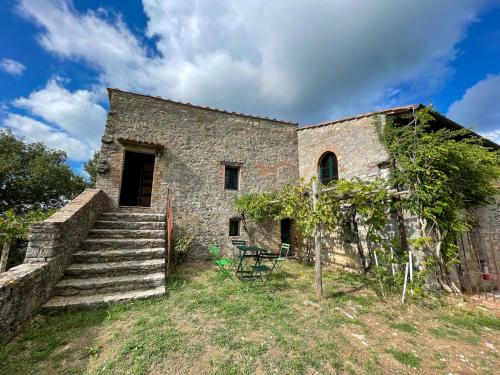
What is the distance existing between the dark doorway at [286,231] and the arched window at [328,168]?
2.41 meters

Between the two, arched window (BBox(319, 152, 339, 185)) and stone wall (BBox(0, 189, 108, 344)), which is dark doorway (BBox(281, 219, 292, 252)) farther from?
stone wall (BBox(0, 189, 108, 344))

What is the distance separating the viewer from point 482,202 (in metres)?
6.17

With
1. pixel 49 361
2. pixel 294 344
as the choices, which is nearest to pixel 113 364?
pixel 49 361

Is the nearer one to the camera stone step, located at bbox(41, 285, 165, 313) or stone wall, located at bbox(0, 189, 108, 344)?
stone wall, located at bbox(0, 189, 108, 344)

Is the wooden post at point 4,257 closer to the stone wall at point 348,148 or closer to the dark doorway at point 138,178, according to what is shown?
the dark doorway at point 138,178

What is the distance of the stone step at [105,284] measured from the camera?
3.98 m

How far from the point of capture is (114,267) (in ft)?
15.1

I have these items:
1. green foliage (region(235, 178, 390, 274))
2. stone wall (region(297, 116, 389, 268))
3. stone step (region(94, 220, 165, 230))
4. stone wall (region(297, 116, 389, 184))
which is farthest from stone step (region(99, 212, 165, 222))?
stone wall (region(297, 116, 389, 184))

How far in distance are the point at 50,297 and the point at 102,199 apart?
11.2 feet

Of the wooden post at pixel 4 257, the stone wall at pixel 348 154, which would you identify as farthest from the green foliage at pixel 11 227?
the stone wall at pixel 348 154

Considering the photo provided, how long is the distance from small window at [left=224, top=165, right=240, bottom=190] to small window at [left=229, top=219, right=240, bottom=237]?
1.43m

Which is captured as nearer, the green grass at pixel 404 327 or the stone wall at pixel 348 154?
the green grass at pixel 404 327

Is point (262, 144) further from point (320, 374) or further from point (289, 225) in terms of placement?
point (320, 374)

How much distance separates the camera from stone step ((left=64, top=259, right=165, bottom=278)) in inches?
173
